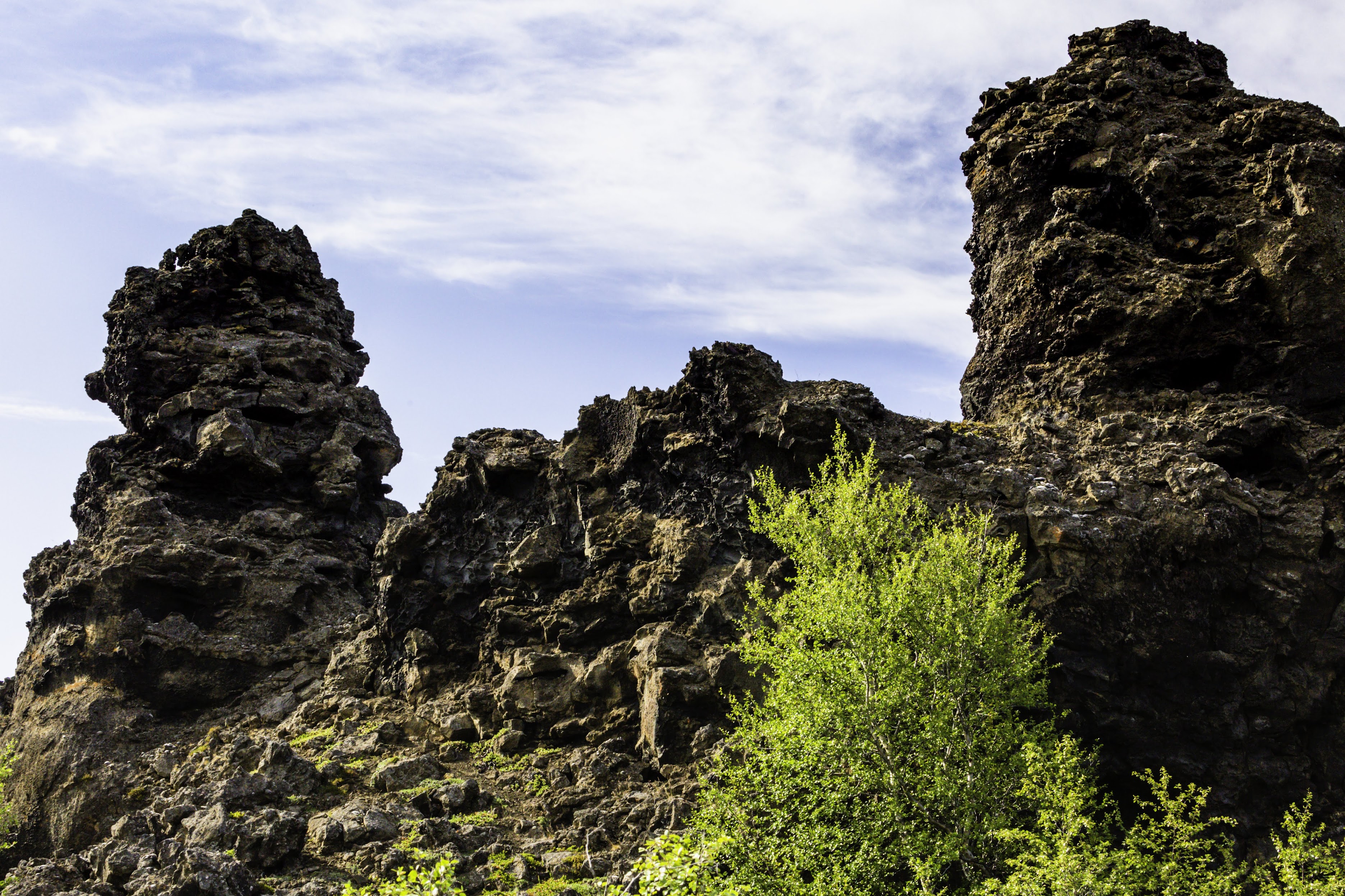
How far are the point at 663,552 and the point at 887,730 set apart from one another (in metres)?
11.6

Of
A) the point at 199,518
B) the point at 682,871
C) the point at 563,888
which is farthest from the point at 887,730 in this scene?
the point at 199,518

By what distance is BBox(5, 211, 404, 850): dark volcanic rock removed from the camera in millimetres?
36375

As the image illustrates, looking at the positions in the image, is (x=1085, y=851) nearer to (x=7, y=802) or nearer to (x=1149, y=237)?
(x=1149, y=237)

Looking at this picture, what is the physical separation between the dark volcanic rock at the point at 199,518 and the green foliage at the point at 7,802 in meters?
0.42

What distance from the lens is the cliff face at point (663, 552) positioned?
27953 millimetres

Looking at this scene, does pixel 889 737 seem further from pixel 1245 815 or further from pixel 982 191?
pixel 982 191

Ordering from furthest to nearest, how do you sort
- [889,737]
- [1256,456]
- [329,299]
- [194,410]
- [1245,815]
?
[329,299] < [194,410] < [1256,456] < [1245,815] < [889,737]

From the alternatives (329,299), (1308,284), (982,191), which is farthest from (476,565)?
(1308,284)

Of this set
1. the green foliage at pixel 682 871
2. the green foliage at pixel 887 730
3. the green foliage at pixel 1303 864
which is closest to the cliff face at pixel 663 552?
the green foliage at pixel 1303 864

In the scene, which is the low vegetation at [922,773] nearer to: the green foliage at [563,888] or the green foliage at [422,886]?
the green foliage at [563,888]

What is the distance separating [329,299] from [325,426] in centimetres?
887

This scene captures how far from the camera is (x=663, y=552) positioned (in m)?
32.8

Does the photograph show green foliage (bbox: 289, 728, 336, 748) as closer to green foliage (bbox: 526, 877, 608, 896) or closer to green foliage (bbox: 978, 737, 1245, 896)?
green foliage (bbox: 526, 877, 608, 896)

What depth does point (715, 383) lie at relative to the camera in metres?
33.8
